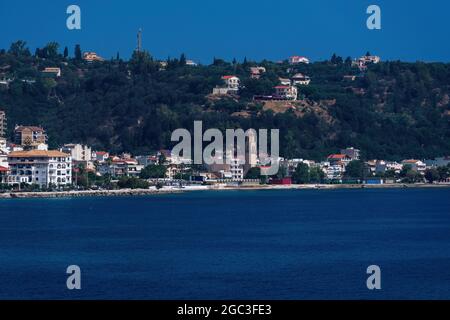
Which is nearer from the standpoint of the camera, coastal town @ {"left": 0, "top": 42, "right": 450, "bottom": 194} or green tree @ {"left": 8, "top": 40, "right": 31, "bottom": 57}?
coastal town @ {"left": 0, "top": 42, "right": 450, "bottom": 194}

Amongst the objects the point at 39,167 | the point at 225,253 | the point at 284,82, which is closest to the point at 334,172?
the point at 284,82

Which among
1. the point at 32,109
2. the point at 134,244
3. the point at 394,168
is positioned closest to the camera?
the point at 134,244

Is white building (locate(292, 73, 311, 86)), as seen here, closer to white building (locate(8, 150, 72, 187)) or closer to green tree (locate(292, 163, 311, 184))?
green tree (locate(292, 163, 311, 184))

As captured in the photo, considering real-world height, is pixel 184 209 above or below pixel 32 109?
below

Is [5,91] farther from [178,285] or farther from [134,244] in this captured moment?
[178,285]

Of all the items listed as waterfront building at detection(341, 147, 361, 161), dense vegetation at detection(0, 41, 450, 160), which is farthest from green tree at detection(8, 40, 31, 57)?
waterfront building at detection(341, 147, 361, 161)

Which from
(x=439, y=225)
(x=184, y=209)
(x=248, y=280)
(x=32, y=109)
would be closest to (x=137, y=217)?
(x=184, y=209)

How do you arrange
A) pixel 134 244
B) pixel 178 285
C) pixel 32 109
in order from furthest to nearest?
pixel 32 109
pixel 134 244
pixel 178 285
